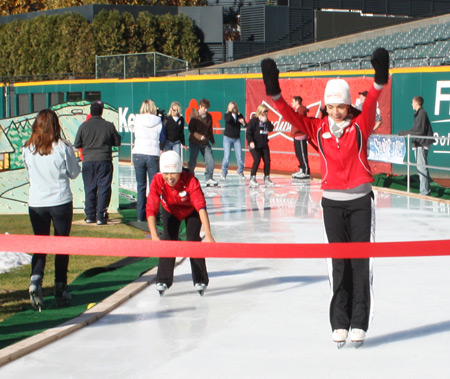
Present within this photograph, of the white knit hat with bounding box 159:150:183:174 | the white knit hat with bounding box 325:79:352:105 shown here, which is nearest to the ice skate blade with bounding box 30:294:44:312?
the white knit hat with bounding box 159:150:183:174

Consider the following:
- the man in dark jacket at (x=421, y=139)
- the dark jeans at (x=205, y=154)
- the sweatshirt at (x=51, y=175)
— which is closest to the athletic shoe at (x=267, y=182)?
the dark jeans at (x=205, y=154)

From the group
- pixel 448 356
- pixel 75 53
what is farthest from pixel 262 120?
pixel 75 53

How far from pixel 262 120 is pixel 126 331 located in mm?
12046

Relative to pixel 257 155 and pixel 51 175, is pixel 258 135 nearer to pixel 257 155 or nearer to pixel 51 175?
pixel 257 155

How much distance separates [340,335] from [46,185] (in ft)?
9.55

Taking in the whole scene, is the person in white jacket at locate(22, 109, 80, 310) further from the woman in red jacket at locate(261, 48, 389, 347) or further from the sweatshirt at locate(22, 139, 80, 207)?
the woman in red jacket at locate(261, 48, 389, 347)

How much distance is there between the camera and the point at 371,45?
31.1 meters

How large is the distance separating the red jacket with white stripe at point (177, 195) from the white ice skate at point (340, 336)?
6.14 feet

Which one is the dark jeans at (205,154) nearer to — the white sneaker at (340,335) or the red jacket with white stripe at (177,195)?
the red jacket with white stripe at (177,195)

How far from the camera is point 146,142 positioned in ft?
42.5

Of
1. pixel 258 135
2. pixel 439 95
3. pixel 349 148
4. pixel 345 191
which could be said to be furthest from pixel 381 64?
pixel 439 95

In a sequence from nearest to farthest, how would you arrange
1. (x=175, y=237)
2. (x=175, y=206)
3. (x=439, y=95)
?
(x=175, y=206), (x=175, y=237), (x=439, y=95)

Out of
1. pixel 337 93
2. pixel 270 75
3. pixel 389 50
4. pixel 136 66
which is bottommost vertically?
pixel 337 93

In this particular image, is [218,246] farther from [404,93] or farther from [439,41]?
[439,41]
